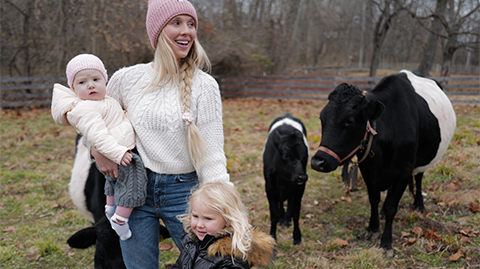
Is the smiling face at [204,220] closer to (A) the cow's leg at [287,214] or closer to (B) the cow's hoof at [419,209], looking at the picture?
(A) the cow's leg at [287,214]

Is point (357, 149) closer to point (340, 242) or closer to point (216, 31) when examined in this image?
point (340, 242)

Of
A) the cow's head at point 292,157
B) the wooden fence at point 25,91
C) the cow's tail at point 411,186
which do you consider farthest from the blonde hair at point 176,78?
the wooden fence at point 25,91

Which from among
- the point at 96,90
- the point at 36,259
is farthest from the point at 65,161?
the point at 96,90

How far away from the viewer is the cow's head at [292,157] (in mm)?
4193

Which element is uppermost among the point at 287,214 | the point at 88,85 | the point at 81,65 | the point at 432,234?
the point at 81,65

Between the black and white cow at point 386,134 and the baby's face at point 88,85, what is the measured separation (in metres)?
2.34

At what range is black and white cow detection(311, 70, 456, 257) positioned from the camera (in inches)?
149

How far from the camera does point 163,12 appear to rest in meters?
2.12

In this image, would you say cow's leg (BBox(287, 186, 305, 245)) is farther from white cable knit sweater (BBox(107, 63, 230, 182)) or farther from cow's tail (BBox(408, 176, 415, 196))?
white cable knit sweater (BBox(107, 63, 230, 182))

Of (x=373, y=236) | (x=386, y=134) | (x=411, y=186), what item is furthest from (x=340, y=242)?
(x=411, y=186)

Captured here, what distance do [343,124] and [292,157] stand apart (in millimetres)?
816

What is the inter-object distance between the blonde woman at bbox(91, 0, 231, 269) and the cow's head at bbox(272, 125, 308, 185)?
2142 millimetres

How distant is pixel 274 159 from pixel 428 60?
56.9 ft

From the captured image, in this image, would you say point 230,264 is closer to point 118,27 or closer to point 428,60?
point 118,27
